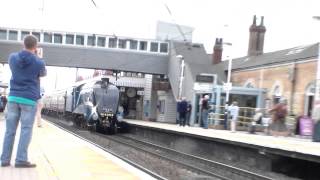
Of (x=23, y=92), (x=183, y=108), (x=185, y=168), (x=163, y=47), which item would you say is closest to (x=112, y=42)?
(x=163, y=47)

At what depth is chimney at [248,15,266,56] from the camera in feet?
191

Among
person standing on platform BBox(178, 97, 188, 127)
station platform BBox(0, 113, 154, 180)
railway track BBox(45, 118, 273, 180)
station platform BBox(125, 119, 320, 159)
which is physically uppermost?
person standing on platform BBox(178, 97, 188, 127)

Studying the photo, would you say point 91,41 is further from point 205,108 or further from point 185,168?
point 185,168

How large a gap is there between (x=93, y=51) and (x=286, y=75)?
21762 millimetres

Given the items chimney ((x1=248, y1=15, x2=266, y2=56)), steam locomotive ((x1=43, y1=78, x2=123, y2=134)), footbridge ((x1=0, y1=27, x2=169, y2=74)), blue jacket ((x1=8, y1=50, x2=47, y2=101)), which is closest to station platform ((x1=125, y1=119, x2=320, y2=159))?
blue jacket ((x1=8, y1=50, x2=47, y2=101))

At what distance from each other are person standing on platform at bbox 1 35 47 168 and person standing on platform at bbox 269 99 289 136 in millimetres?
17859

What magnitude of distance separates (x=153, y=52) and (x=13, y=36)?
13563 millimetres

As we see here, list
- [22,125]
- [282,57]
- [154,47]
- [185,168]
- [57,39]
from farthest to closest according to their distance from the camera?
[154,47]
[57,39]
[282,57]
[185,168]
[22,125]

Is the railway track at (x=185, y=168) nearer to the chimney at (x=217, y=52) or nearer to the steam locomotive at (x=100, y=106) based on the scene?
the steam locomotive at (x=100, y=106)

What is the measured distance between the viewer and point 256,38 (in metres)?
58.1

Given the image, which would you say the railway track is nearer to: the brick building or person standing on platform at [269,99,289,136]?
person standing on platform at [269,99,289,136]

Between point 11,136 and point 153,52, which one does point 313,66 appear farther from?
point 11,136

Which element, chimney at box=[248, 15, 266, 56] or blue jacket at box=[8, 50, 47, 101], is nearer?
blue jacket at box=[8, 50, 47, 101]

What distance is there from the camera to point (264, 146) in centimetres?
1784
